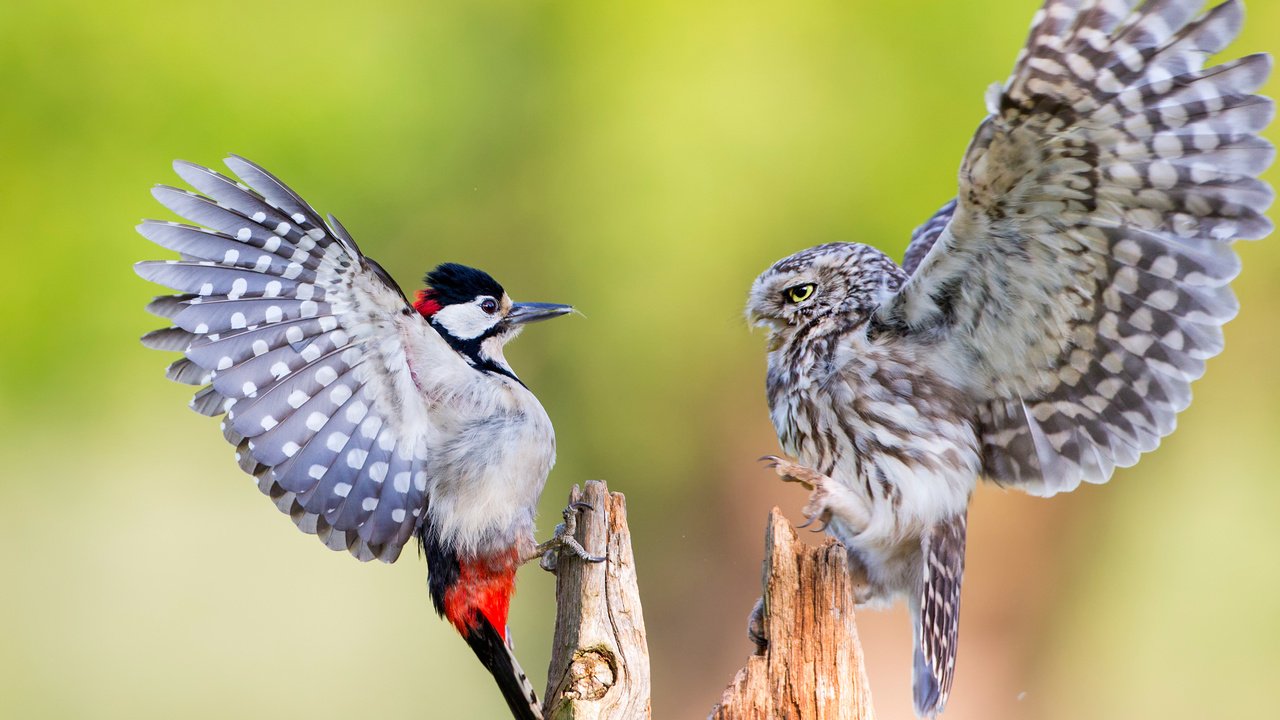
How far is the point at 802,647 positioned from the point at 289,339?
161 cm

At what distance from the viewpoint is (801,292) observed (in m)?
4.19

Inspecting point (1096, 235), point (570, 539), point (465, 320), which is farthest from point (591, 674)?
point (1096, 235)

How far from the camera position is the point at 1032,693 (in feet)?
24.1

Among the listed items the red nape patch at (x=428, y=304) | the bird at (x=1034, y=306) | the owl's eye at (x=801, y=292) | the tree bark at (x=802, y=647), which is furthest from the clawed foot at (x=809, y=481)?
the red nape patch at (x=428, y=304)

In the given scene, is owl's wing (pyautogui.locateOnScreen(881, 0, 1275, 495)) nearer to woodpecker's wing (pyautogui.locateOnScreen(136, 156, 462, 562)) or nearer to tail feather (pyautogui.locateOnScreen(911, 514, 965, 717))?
tail feather (pyautogui.locateOnScreen(911, 514, 965, 717))

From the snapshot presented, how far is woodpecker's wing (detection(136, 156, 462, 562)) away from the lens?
3.28 meters

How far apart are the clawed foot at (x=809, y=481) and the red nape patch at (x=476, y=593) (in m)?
0.85

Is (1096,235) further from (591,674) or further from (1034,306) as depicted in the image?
(591,674)

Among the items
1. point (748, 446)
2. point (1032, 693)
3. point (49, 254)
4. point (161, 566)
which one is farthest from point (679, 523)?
point (49, 254)

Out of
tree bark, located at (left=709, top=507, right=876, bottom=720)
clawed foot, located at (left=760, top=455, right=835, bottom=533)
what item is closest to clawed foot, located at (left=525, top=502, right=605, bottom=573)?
tree bark, located at (left=709, top=507, right=876, bottom=720)

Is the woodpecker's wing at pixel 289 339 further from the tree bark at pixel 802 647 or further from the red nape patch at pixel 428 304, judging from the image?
the tree bark at pixel 802 647

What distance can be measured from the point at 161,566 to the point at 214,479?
0.56 meters

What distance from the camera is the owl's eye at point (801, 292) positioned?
13.7 feet

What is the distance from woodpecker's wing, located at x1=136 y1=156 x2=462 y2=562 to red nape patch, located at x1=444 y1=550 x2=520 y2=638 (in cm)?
33
